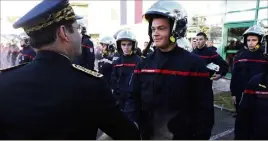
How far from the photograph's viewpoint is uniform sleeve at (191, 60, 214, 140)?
2268mm

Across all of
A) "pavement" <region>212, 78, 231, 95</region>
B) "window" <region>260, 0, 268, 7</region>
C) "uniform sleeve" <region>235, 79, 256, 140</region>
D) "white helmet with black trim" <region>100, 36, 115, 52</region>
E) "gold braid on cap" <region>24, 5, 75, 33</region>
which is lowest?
"pavement" <region>212, 78, 231, 95</region>

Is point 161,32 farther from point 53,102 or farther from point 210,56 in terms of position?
point 210,56

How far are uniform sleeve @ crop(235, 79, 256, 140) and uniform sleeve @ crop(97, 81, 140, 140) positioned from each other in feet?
4.84

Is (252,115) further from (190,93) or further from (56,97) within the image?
(56,97)

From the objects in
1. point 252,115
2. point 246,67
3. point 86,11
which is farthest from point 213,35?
point 86,11

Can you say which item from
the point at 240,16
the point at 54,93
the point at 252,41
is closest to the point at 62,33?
the point at 54,93

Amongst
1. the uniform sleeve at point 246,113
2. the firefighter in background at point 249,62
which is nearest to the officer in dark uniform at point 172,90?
the uniform sleeve at point 246,113

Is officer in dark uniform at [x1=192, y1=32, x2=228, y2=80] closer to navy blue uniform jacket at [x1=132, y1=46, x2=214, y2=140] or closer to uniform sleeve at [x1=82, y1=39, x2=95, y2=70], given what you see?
uniform sleeve at [x1=82, y1=39, x2=95, y2=70]

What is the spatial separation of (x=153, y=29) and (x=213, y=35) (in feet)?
40.6

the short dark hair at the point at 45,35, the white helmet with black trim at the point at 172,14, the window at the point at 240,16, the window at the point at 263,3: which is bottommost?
the short dark hair at the point at 45,35

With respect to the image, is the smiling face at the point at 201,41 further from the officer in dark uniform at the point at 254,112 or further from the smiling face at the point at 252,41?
the officer in dark uniform at the point at 254,112

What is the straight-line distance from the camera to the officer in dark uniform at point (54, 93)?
1292 millimetres

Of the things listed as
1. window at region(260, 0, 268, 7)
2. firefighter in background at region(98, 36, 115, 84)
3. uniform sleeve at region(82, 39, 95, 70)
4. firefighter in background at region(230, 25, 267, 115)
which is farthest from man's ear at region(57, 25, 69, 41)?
window at region(260, 0, 268, 7)

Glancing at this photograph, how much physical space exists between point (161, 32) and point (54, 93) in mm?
1373
